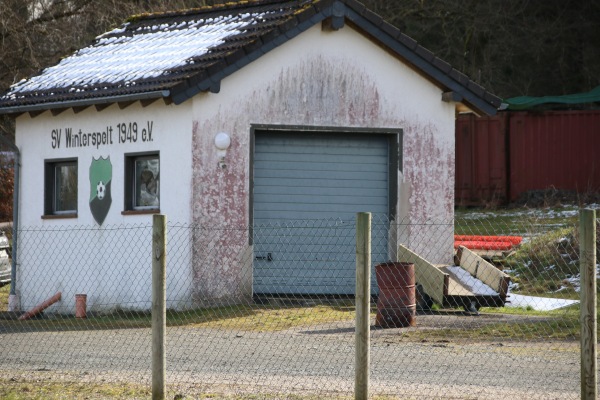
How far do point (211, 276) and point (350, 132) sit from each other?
3.43 meters

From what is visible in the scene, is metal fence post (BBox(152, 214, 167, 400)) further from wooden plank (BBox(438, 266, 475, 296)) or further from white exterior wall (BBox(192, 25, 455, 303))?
white exterior wall (BBox(192, 25, 455, 303))

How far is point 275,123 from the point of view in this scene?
19.5 m

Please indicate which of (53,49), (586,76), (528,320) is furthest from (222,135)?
(586,76)

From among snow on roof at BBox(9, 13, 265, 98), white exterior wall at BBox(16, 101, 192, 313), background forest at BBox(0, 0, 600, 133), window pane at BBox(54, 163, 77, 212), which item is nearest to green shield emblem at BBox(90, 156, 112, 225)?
white exterior wall at BBox(16, 101, 192, 313)

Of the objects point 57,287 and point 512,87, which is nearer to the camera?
point 57,287

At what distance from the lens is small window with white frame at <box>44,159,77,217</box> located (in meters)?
21.3

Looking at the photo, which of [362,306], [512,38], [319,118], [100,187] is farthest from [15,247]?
[512,38]

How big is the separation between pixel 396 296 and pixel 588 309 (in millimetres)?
7151

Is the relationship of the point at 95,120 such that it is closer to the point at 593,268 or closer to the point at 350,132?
the point at 350,132

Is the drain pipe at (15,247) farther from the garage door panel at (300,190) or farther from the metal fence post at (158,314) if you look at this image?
the metal fence post at (158,314)

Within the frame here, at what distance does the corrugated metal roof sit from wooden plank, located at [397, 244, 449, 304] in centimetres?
350

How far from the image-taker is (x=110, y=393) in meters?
10.4

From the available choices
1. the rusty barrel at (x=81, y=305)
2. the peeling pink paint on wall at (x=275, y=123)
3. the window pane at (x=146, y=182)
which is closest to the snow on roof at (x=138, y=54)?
the peeling pink paint on wall at (x=275, y=123)

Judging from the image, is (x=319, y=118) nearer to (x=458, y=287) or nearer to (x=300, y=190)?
(x=300, y=190)
